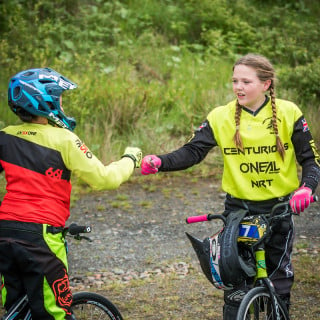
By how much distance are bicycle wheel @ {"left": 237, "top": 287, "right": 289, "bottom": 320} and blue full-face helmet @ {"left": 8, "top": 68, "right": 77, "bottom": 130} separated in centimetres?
138

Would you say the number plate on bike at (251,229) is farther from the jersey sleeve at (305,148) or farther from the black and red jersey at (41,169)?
the black and red jersey at (41,169)

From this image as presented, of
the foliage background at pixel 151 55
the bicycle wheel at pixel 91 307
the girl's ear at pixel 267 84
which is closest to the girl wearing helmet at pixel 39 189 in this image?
the bicycle wheel at pixel 91 307

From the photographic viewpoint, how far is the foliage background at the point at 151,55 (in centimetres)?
912

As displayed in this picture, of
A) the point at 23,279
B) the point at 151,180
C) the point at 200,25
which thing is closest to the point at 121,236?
the point at 151,180

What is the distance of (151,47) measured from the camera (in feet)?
37.9

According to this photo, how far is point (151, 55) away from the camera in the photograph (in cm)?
1127

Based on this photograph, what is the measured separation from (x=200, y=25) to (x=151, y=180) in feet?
17.0

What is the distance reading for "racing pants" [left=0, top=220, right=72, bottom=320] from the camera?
319cm

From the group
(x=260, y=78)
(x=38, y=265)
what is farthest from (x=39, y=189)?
(x=260, y=78)

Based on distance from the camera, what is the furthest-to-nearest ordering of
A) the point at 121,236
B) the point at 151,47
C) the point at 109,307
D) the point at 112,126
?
the point at 151,47, the point at 112,126, the point at 121,236, the point at 109,307

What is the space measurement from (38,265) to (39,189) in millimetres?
396

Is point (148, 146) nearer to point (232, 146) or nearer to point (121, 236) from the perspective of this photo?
point (121, 236)

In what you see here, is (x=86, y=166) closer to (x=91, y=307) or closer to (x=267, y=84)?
(x=91, y=307)

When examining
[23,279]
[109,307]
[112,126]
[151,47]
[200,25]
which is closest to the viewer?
[23,279]
